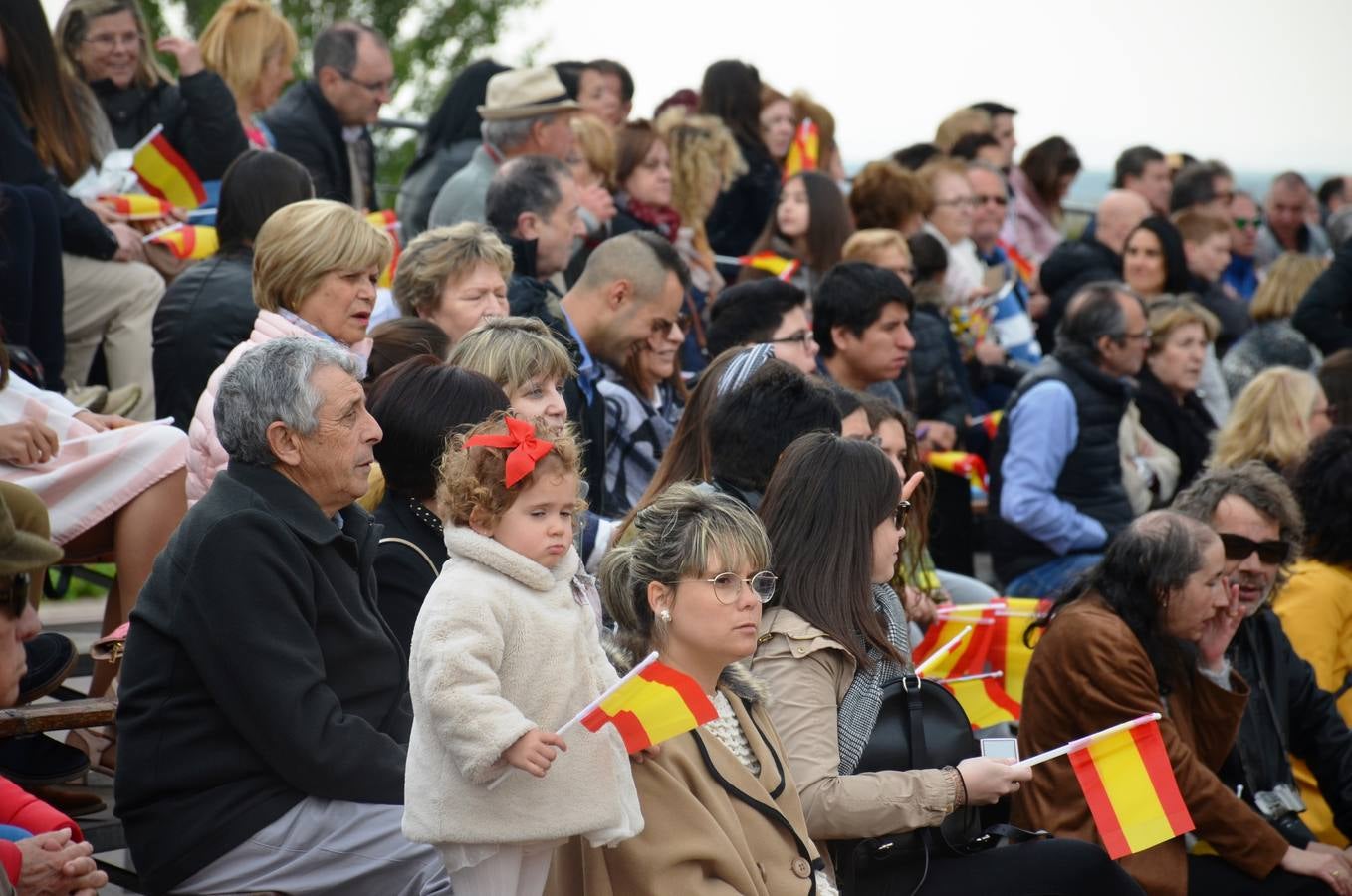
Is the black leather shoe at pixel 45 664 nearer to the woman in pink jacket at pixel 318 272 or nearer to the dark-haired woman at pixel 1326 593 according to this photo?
the woman in pink jacket at pixel 318 272

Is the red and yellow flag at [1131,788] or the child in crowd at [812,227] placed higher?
the child in crowd at [812,227]

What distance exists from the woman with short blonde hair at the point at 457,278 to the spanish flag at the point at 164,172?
6.32ft

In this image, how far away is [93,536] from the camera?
5078mm

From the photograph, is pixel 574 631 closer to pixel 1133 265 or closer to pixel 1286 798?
pixel 1286 798

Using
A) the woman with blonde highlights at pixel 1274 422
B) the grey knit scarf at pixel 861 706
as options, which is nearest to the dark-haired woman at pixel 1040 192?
the woman with blonde highlights at pixel 1274 422

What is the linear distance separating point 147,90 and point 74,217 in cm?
125

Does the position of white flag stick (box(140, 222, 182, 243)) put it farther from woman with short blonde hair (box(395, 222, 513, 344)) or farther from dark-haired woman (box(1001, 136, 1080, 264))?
dark-haired woman (box(1001, 136, 1080, 264))

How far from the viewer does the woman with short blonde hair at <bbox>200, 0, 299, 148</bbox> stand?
862cm

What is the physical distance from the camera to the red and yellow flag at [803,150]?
35.3 ft

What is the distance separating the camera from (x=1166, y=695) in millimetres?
5152

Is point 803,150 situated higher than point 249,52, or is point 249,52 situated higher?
point 249,52

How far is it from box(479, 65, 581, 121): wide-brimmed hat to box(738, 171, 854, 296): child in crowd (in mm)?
→ 1427

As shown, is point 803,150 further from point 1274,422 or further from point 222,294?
point 222,294

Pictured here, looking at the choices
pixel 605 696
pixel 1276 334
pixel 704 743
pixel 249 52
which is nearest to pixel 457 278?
pixel 704 743
